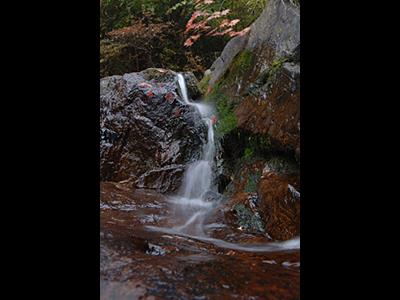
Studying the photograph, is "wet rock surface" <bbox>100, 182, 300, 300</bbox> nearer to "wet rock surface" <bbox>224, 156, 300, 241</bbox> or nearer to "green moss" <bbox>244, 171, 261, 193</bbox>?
"wet rock surface" <bbox>224, 156, 300, 241</bbox>

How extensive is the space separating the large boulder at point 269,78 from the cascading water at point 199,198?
0.76m

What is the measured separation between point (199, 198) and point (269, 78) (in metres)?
2.18

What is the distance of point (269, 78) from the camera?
15.5 feet

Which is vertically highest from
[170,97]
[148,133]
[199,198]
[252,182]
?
A: [170,97]

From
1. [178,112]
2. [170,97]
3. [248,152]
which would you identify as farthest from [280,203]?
[170,97]

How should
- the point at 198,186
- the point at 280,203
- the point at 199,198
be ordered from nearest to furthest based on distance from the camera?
the point at 280,203 < the point at 199,198 < the point at 198,186

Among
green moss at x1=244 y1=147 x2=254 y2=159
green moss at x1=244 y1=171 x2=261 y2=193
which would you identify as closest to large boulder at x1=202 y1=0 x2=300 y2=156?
green moss at x1=244 y1=147 x2=254 y2=159

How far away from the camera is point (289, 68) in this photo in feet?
14.3

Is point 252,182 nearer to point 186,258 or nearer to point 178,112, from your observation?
point 186,258
